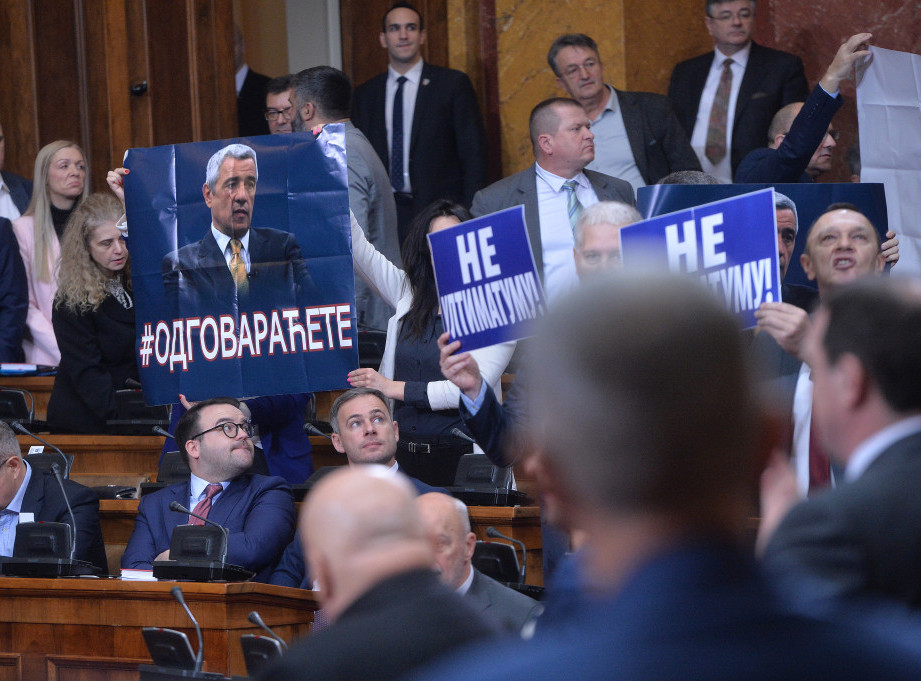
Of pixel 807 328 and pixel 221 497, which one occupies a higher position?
pixel 807 328

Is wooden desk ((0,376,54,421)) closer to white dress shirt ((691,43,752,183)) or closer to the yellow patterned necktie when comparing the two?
the yellow patterned necktie

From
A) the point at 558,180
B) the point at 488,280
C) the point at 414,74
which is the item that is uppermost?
the point at 414,74

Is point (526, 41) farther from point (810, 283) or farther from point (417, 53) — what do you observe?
point (810, 283)

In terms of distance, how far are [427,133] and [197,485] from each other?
2694mm

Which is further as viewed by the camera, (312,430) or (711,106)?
(711,106)

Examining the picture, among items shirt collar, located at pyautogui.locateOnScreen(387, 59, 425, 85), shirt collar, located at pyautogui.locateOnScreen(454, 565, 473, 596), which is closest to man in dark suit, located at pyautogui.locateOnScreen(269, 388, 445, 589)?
shirt collar, located at pyautogui.locateOnScreen(454, 565, 473, 596)

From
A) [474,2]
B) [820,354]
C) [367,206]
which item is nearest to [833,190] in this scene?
[367,206]

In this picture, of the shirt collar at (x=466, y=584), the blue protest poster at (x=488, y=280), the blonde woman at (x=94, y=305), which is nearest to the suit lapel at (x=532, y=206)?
the blonde woman at (x=94, y=305)

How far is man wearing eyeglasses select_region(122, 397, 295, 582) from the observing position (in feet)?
14.2

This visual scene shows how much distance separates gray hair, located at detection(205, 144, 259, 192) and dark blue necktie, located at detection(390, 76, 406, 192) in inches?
91.7

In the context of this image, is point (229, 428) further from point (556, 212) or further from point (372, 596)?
point (372, 596)

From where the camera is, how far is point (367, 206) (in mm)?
5547

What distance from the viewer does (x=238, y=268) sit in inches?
174

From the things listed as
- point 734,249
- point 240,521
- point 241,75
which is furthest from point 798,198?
point 241,75
